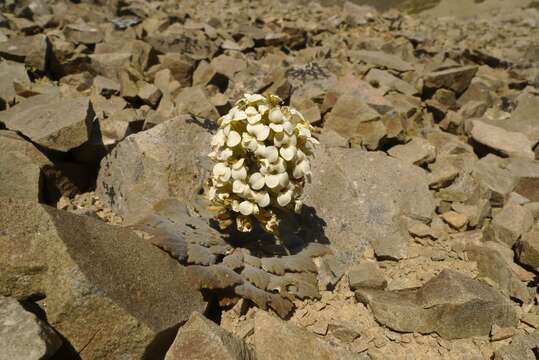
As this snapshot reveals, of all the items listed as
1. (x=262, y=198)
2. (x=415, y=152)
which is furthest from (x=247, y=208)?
(x=415, y=152)

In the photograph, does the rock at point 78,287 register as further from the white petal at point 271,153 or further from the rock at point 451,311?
the rock at point 451,311

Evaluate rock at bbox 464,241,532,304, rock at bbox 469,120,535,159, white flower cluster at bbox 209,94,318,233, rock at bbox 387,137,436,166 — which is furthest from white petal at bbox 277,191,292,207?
rock at bbox 469,120,535,159

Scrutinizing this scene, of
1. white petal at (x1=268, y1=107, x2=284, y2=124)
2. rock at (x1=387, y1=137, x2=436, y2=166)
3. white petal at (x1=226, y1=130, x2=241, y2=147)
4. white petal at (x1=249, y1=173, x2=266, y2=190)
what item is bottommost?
rock at (x1=387, y1=137, x2=436, y2=166)

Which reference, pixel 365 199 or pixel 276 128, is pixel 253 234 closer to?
pixel 276 128

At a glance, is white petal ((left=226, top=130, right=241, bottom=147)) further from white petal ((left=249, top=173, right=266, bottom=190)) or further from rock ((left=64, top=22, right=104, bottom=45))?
rock ((left=64, top=22, right=104, bottom=45))

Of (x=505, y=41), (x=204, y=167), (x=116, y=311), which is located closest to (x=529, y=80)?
(x=505, y=41)

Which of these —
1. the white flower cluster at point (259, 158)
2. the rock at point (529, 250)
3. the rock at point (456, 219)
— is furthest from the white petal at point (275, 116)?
the rock at point (529, 250)
